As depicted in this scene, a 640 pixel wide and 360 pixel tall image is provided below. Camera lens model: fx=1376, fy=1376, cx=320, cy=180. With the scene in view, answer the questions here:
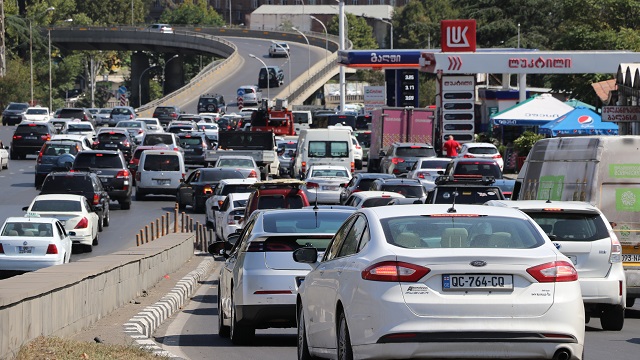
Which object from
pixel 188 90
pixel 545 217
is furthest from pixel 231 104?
pixel 545 217

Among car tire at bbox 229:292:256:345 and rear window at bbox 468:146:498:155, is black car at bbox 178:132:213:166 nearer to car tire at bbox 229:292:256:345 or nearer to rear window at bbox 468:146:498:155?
rear window at bbox 468:146:498:155

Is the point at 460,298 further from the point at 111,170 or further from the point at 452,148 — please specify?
the point at 452,148

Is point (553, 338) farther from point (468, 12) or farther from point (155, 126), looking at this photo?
point (468, 12)

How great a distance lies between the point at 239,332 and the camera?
49.0ft

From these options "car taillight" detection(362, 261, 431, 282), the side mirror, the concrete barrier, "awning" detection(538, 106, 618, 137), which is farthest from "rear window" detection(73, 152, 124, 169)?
"car taillight" detection(362, 261, 431, 282)

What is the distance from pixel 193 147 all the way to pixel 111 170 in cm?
1686

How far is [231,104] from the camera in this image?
124688mm

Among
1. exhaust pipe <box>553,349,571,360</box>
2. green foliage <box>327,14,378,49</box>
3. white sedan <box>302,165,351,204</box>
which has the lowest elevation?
white sedan <box>302,165,351,204</box>

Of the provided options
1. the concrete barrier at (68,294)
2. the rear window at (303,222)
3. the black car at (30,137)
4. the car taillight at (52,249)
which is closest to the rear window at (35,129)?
the black car at (30,137)

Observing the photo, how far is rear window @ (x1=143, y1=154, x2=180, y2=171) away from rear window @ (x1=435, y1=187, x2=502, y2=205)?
22.9 metres

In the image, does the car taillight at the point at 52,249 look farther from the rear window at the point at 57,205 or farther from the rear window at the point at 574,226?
the rear window at the point at 574,226

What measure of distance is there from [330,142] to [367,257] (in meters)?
42.9

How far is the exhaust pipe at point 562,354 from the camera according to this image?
375 inches

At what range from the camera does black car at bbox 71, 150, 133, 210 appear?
45594 mm
